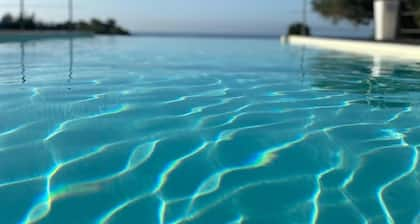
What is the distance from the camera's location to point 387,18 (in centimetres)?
1375

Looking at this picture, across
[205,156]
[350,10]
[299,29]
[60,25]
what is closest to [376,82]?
[205,156]

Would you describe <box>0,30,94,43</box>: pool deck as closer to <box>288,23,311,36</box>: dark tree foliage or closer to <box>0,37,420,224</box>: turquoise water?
<box>0,37,420,224</box>: turquoise water

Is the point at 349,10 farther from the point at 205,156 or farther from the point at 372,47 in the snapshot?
the point at 205,156

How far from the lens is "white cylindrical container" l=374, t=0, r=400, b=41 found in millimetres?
13531

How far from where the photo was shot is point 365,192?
6.53 feet

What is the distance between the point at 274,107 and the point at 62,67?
3.89 metres

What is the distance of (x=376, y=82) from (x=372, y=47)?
6.45 meters

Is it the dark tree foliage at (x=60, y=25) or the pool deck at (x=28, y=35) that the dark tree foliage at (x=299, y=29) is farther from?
the dark tree foliage at (x=60, y=25)

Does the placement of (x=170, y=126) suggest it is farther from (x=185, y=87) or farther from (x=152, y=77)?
(x=152, y=77)

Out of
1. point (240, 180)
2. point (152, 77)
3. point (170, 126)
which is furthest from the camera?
point (152, 77)

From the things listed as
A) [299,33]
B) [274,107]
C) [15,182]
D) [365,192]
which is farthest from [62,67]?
[299,33]

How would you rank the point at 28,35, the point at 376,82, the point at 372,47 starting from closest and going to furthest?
1. the point at 376,82
2. the point at 372,47
3. the point at 28,35

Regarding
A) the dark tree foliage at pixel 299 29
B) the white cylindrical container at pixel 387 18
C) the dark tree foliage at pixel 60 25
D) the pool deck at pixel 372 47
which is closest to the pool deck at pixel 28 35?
the dark tree foliage at pixel 60 25

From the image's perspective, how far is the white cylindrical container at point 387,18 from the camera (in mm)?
13531
